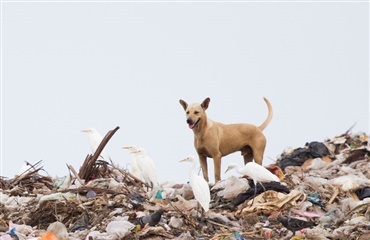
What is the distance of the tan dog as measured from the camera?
10492 millimetres

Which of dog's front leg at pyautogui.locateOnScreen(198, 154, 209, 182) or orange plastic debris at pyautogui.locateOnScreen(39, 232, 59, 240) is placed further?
dog's front leg at pyautogui.locateOnScreen(198, 154, 209, 182)

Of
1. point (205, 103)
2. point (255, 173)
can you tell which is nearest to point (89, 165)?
point (205, 103)

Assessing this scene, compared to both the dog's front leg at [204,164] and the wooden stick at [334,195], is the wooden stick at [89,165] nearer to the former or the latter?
the dog's front leg at [204,164]

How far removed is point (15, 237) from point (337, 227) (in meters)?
3.34

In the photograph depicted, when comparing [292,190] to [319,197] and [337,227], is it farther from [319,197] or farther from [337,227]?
[337,227]

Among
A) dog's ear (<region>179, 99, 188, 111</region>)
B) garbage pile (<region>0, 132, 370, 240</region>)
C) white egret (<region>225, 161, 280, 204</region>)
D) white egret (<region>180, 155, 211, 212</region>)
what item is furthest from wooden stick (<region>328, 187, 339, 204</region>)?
dog's ear (<region>179, 99, 188, 111</region>)

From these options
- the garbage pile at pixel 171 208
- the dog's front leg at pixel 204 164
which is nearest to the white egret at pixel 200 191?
the garbage pile at pixel 171 208

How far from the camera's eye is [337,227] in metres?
8.04

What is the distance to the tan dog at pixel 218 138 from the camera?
10492mm

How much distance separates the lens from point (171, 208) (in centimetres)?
832

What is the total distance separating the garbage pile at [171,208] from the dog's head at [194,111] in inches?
38.1

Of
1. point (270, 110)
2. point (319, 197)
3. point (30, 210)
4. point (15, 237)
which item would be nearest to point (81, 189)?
point (30, 210)

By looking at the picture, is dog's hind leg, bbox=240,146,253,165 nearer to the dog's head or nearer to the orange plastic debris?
the dog's head

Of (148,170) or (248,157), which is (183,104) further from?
(248,157)
